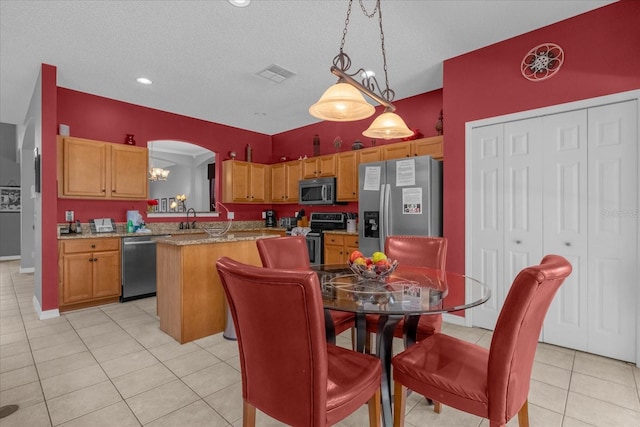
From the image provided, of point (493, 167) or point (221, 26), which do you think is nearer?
point (221, 26)

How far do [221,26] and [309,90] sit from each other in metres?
1.61

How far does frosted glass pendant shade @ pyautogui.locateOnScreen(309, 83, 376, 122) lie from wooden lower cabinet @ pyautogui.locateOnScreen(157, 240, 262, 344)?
166 centimetres

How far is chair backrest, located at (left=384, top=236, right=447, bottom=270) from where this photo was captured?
243 centimetres

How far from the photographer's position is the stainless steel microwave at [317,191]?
197 inches

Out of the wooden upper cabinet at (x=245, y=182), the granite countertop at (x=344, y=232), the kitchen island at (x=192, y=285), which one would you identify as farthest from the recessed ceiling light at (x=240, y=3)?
the wooden upper cabinet at (x=245, y=182)

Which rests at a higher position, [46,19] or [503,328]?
[46,19]

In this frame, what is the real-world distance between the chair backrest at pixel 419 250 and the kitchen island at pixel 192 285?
1.45 metres

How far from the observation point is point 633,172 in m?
2.43

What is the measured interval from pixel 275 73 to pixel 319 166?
186 cm

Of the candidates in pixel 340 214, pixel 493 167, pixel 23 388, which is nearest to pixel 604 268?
pixel 493 167

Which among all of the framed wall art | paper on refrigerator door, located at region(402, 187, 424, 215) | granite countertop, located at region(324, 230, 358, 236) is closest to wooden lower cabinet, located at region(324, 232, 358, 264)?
granite countertop, located at region(324, 230, 358, 236)

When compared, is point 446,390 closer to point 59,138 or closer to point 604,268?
point 604,268

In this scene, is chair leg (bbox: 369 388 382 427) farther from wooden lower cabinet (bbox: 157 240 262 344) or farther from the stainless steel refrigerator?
the stainless steel refrigerator

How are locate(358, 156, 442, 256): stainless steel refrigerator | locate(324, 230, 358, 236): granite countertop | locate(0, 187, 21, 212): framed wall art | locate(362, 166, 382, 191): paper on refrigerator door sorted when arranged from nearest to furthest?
locate(358, 156, 442, 256): stainless steel refrigerator
locate(362, 166, 382, 191): paper on refrigerator door
locate(324, 230, 358, 236): granite countertop
locate(0, 187, 21, 212): framed wall art
